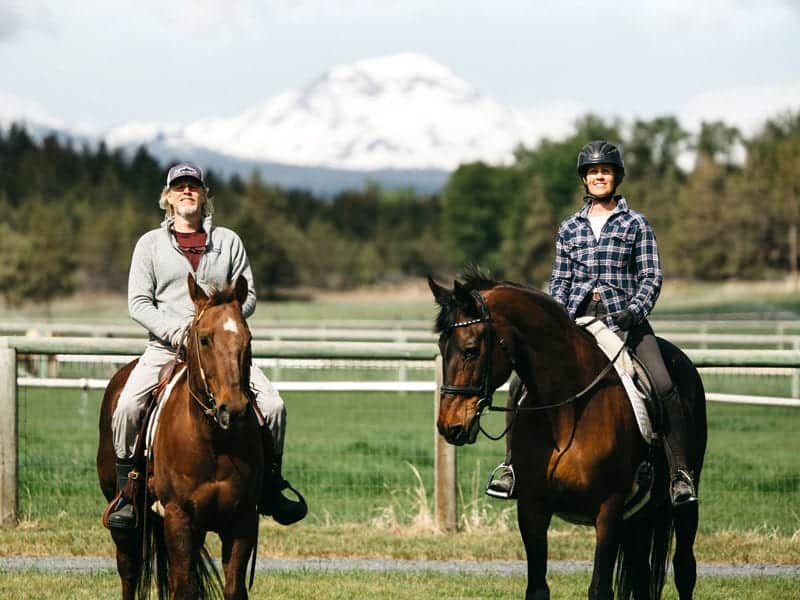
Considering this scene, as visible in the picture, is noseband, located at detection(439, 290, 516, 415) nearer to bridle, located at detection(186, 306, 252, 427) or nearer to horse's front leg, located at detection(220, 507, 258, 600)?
bridle, located at detection(186, 306, 252, 427)

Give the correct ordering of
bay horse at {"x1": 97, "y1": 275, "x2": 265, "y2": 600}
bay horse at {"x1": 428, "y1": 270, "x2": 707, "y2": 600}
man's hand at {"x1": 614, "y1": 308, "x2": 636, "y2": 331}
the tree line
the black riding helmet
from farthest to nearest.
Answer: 1. the tree line
2. the black riding helmet
3. man's hand at {"x1": 614, "y1": 308, "x2": 636, "y2": 331}
4. bay horse at {"x1": 428, "y1": 270, "x2": 707, "y2": 600}
5. bay horse at {"x1": 97, "y1": 275, "x2": 265, "y2": 600}

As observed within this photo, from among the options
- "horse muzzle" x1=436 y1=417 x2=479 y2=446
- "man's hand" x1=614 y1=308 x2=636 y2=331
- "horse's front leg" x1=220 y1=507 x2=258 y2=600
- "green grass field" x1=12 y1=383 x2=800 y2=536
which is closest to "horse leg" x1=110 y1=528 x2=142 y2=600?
"horse's front leg" x1=220 y1=507 x2=258 y2=600

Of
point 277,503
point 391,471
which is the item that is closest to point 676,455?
point 277,503

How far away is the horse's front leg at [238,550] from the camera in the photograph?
23.0 feet

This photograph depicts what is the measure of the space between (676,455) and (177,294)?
10.00 ft

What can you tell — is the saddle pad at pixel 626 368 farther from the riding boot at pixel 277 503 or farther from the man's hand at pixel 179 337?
the man's hand at pixel 179 337

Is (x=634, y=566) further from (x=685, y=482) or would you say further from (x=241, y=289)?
(x=241, y=289)

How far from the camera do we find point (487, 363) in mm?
6902

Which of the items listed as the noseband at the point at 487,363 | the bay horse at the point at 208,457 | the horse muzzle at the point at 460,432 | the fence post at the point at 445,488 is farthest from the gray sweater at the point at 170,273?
the fence post at the point at 445,488

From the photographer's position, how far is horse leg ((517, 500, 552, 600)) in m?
7.28

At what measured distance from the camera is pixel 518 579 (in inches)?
376

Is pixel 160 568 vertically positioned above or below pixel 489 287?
below

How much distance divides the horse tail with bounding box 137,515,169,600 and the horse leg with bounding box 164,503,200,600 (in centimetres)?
53

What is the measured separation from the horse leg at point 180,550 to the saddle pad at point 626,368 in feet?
8.39
